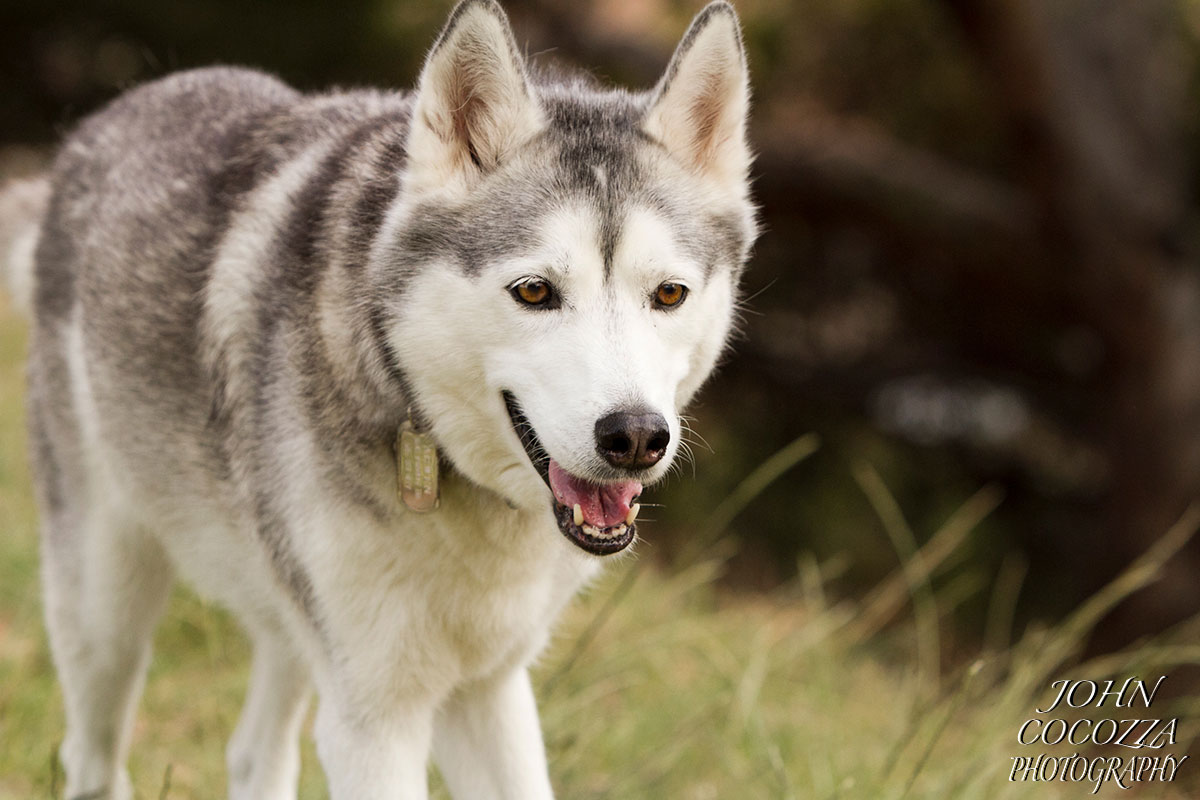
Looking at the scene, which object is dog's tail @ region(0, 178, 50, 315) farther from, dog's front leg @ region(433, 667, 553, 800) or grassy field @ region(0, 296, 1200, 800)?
dog's front leg @ region(433, 667, 553, 800)

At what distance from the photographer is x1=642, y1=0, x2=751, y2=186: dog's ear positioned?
2824mm

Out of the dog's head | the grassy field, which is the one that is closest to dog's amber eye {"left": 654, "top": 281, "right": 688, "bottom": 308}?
the dog's head

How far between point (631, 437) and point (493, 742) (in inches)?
41.8

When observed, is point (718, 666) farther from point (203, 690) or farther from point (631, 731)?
point (203, 690)

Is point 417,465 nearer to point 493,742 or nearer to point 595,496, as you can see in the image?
point 595,496

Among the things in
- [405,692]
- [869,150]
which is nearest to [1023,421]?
[869,150]

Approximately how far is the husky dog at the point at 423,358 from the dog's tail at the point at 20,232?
0.75 m

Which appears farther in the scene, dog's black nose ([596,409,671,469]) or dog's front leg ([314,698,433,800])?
dog's front leg ([314,698,433,800])

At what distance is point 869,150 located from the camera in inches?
348

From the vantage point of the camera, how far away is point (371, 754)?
9.26ft

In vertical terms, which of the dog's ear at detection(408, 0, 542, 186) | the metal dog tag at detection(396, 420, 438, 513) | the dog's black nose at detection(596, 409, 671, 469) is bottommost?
the metal dog tag at detection(396, 420, 438, 513)

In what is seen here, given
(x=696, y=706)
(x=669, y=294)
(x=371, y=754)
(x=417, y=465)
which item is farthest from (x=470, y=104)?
(x=696, y=706)

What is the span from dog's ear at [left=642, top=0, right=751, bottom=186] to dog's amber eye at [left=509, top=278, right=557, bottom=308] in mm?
518

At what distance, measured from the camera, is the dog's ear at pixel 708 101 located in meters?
2.82
